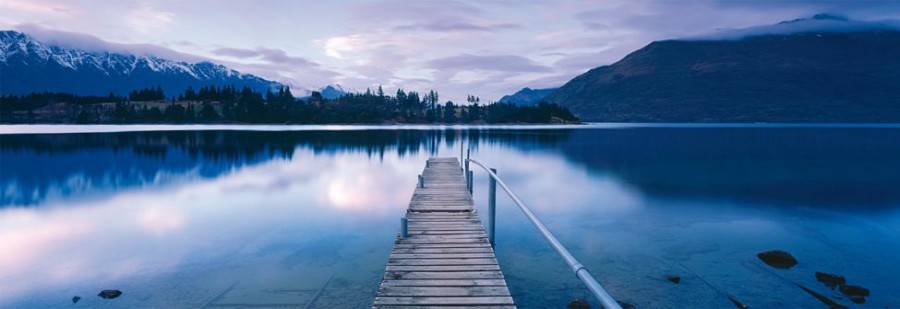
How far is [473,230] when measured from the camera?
1438 centimetres

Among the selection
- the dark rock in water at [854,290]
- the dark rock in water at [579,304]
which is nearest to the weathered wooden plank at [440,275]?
the dark rock in water at [579,304]

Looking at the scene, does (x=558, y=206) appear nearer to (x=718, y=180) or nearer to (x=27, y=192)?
(x=718, y=180)

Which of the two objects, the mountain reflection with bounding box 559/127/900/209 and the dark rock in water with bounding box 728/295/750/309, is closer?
the dark rock in water with bounding box 728/295/750/309

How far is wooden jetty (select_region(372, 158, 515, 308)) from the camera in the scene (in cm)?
913

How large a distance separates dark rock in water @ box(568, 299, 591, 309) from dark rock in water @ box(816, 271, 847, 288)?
289 inches

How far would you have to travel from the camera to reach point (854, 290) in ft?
40.5

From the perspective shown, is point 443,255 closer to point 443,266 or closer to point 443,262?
point 443,262

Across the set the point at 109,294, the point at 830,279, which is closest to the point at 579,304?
the point at 830,279

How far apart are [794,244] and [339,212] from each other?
19.4 m

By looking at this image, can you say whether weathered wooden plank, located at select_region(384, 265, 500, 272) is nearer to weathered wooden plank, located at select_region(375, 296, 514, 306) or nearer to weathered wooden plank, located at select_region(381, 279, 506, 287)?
weathered wooden plank, located at select_region(381, 279, 506, 287)

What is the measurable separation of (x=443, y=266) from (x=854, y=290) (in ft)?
36.1

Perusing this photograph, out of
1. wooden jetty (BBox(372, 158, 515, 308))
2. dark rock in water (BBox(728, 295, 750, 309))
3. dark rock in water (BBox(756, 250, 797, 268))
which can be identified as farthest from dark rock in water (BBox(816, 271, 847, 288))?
wooden jetty (BBox(372, 158, 515, 308))


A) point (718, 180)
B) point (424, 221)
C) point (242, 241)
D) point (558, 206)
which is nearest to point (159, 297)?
point (242, 241)

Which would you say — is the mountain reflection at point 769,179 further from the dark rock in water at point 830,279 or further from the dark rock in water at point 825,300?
the dark rock in water at point 825,300
